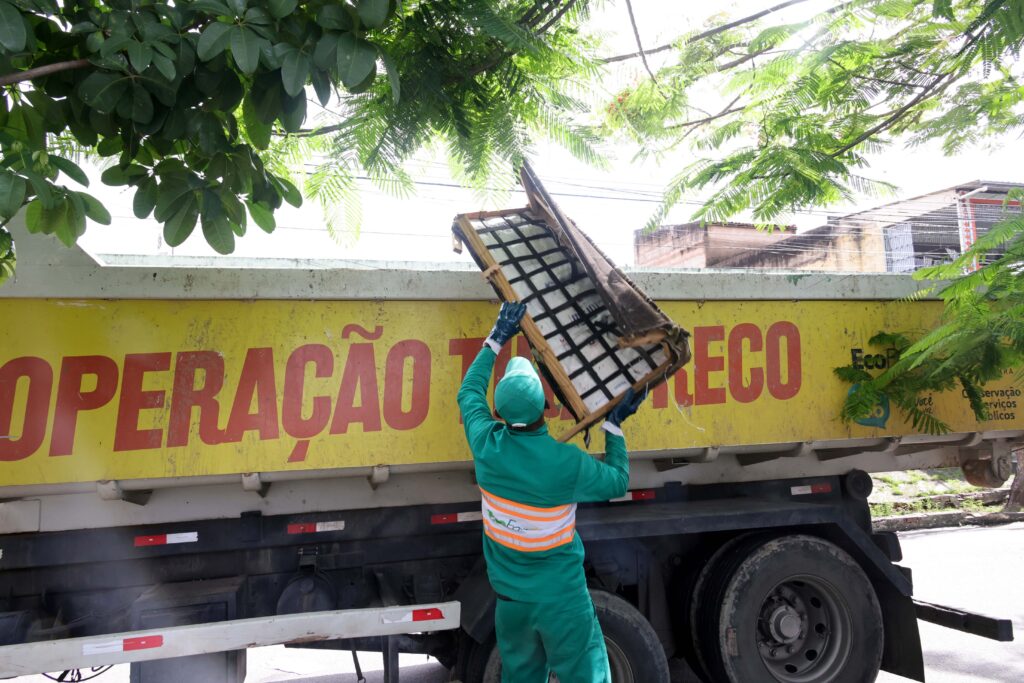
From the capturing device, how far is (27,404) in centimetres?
316

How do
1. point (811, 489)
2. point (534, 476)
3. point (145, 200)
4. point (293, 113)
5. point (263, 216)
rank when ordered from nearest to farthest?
point (293, 113) → point (145, 200) → point (263, 216) → point (534, 476) → point (811, 489)

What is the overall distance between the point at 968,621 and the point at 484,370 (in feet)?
11.6

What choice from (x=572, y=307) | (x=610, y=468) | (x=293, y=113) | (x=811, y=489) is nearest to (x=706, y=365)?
(x=572, y=307)

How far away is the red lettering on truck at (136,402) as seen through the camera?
3.25 meters

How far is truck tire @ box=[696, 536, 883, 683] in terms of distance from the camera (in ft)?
13.6

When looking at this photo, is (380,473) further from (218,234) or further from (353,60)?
(353,60)

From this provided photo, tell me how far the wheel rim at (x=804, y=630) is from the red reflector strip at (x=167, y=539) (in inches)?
126

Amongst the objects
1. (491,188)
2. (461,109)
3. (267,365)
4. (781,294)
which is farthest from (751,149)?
(267,365)

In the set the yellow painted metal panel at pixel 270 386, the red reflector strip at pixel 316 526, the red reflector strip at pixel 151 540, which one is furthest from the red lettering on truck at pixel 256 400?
the red reflector strip at pixel 151 540

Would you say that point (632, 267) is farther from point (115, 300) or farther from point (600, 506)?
point (115, 300)

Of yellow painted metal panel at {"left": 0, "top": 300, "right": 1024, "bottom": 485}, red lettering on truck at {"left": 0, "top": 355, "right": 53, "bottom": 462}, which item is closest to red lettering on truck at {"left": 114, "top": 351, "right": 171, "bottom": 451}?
yellow painted metal panel at {"left": 0, "top": 300, "right": 1024, "bottom": 485}

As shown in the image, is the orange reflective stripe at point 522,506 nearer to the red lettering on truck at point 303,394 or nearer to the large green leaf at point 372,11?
the red lettering on truck at point 303,394

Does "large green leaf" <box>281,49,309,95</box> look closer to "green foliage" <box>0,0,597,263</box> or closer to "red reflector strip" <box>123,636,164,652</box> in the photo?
"green foliage" <box>0,0,597,263</box>

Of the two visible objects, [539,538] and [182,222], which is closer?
[182,222]
